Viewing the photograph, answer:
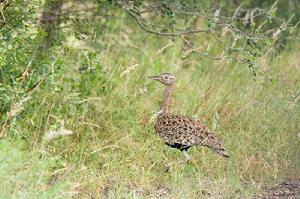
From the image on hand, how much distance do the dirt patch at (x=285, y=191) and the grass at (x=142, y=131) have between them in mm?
81

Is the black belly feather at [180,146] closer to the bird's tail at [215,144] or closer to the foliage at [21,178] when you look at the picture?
the bird's tail at [215,144]

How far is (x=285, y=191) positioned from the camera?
6.84 m

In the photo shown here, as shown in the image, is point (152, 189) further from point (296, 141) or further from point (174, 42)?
point (174, 42)

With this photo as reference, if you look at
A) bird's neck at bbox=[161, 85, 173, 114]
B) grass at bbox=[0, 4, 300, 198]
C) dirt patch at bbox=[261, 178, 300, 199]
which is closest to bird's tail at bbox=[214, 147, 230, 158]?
grass at bbox=[0, 4, 300, 198]

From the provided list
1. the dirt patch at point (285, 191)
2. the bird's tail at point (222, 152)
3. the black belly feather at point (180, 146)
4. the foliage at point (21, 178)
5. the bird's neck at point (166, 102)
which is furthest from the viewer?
the bird's neck at point (166, 102)

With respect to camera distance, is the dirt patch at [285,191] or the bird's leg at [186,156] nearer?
the dirt patch at [285,191]

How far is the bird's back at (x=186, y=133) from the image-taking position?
698 centimetres

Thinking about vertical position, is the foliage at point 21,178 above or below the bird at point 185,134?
above

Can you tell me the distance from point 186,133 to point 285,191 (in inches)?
35.5

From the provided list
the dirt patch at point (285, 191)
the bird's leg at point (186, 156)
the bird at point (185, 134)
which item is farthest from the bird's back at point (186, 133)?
the dirt patch at point (285, 191)

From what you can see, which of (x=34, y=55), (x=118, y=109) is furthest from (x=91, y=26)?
(x=34, y=55)

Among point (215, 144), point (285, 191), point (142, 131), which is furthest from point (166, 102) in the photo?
point (285, 191)

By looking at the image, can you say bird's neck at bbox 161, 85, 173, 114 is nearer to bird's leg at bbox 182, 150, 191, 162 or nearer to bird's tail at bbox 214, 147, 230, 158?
bird's leg at bbox 182, 150, 191, 162

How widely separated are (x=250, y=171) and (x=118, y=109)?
1475mm
